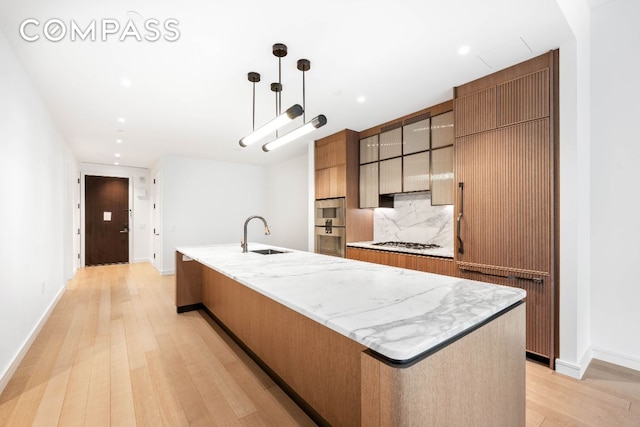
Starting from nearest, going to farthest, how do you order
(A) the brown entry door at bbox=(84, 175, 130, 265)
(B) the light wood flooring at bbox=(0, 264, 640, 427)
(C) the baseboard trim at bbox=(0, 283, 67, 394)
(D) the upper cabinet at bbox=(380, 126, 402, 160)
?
1. (B) the light wood flooring at bbox=(0, 264, 640, 427)
2. (C) the baseboard trim at bbox=(0, 283, 67, 394)
3. (D) the upper cabinet at bbox=(380, 126, 402, 160)
4. (A) the brown entry door at bbox=(84, 175, 130, 265)

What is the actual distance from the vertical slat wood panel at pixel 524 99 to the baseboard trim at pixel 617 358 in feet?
6.85

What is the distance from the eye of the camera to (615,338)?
97.7 inches

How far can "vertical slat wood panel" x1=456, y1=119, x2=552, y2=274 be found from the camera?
2.40m

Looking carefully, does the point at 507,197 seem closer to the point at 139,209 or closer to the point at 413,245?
the point at 413,245

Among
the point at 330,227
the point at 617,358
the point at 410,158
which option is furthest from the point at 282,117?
the point at 617,358

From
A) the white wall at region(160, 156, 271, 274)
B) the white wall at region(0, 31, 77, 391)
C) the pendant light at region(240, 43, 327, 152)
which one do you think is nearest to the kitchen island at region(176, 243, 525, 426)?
the pendant light at region(240, 43, 327, 152)

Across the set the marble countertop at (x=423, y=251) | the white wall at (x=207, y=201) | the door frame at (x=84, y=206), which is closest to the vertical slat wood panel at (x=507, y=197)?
the marble countertop at (x=423, y=251)

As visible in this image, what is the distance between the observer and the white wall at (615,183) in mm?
2389

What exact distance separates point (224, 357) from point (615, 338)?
335cm

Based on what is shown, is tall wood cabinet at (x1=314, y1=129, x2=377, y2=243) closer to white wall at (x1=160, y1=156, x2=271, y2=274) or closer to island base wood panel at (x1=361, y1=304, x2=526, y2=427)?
island base wood panel at (x1=361, y1=304, x2=526, y2=427)

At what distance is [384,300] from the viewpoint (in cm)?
128

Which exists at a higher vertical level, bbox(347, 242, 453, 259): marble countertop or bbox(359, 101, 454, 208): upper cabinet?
bbox(359, 101, 454, 208): upper cabinet

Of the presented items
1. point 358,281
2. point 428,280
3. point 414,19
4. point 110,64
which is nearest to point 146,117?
point 110,64

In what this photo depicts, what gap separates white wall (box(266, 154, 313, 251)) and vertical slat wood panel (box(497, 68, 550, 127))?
419cm
